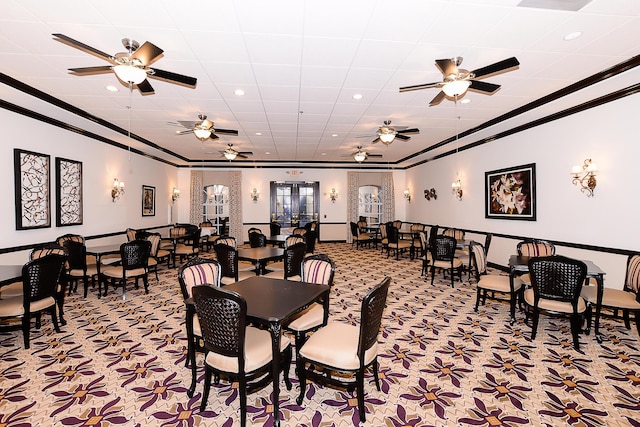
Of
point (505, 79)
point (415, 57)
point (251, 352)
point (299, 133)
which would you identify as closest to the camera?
point (251, 352)

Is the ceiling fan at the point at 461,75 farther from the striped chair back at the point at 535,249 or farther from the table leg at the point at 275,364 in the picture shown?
the table leg at the point at 275,364

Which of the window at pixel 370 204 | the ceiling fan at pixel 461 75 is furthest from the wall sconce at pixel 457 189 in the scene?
the ceiling fan at pixel 461 75

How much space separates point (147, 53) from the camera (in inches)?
128

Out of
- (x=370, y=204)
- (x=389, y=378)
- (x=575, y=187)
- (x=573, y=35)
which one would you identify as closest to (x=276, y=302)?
(x=389, y=378)

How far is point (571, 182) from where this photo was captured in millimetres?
5742

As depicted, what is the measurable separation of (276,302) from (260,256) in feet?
7.75

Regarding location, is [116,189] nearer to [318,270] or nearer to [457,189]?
[318,270]

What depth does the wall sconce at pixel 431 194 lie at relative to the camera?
11.2m

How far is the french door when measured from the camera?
13648 millimetres

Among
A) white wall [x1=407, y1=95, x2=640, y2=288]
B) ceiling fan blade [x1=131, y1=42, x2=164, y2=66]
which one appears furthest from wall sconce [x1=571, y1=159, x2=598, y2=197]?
ceiling fan blade [x1=131, y1=42, x2=164, y2=66]

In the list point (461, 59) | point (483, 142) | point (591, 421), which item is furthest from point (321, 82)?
point (483, 142)

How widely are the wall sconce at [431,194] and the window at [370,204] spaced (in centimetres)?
270

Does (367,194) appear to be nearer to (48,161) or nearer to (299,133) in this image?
(299,133)

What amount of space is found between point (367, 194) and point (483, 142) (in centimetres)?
642
